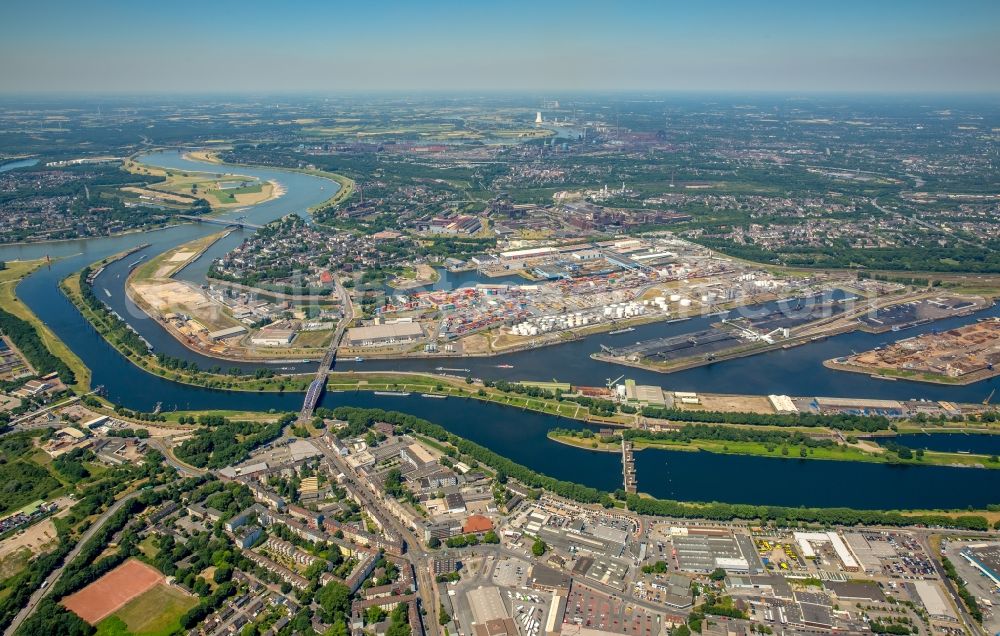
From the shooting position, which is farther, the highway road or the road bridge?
the road bridge

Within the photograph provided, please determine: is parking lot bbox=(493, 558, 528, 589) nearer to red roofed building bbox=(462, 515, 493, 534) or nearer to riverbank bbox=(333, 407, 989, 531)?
red roofed building bbox=(462, 515, 493, 534)

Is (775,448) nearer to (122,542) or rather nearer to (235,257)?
(122,542)

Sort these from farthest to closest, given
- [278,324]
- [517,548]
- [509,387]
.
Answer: [278,324], [509,387], [517,548]

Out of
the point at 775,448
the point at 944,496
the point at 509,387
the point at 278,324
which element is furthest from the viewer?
the point at 278,324

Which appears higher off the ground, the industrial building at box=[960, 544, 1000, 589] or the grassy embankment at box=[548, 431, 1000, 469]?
the industrial building at box=[960, 544, 1000, 589]

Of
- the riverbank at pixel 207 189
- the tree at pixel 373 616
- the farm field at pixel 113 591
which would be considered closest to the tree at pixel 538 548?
the tree at pixel 373 616

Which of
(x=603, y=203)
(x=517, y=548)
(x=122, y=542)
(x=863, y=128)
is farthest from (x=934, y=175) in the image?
(x=122, y=542)

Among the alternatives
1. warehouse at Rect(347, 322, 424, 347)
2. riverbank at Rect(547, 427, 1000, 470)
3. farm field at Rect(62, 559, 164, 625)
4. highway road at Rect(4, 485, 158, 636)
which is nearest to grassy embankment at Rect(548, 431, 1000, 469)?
riverbank at Rect(547, 427, 1000, 470)

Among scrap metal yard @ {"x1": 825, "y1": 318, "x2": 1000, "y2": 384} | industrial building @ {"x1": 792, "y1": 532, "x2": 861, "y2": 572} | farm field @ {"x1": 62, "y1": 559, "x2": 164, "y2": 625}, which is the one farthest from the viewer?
scrap metal yard @ {"x1": 825, "y1": 318, "x2": 1000, "y2": 384}
